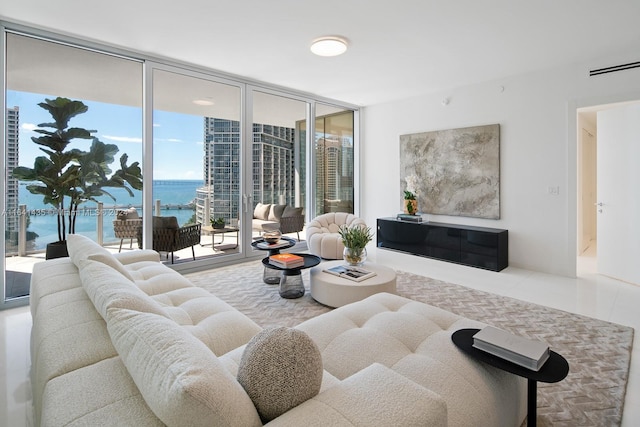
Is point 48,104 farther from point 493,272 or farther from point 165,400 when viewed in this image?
point 493,272

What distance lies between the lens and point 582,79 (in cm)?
415

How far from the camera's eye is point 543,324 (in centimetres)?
285

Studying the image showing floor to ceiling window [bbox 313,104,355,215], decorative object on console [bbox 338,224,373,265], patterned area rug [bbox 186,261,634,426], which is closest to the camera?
patterned area rug [bbox 186,261,634,426]

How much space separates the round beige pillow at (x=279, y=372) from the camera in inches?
35.6

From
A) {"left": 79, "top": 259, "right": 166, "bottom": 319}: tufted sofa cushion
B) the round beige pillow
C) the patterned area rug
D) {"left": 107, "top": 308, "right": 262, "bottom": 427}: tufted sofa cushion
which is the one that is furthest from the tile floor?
the round beige pillow

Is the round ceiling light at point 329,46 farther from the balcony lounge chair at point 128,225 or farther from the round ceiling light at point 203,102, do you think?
the balcony lounge chair at point 128,225

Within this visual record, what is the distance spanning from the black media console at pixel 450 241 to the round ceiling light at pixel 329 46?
118 inches

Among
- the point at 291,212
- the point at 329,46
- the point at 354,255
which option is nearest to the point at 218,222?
the point at 291,212

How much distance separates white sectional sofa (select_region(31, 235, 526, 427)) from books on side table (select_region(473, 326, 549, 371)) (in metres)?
0.10

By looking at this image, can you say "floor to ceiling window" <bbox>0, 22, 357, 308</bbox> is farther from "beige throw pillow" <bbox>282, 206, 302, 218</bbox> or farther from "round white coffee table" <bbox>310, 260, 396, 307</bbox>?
"round white coffee table" <bbox>310, 260, 396, 307</bbox>

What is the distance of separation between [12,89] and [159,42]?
149 centimetres

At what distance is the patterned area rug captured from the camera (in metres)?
1.82

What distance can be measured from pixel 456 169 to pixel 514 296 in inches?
93.6

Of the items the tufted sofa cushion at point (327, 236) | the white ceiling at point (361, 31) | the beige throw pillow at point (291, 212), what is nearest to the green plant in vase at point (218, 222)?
the beige throw pillow at point (291, 212)
